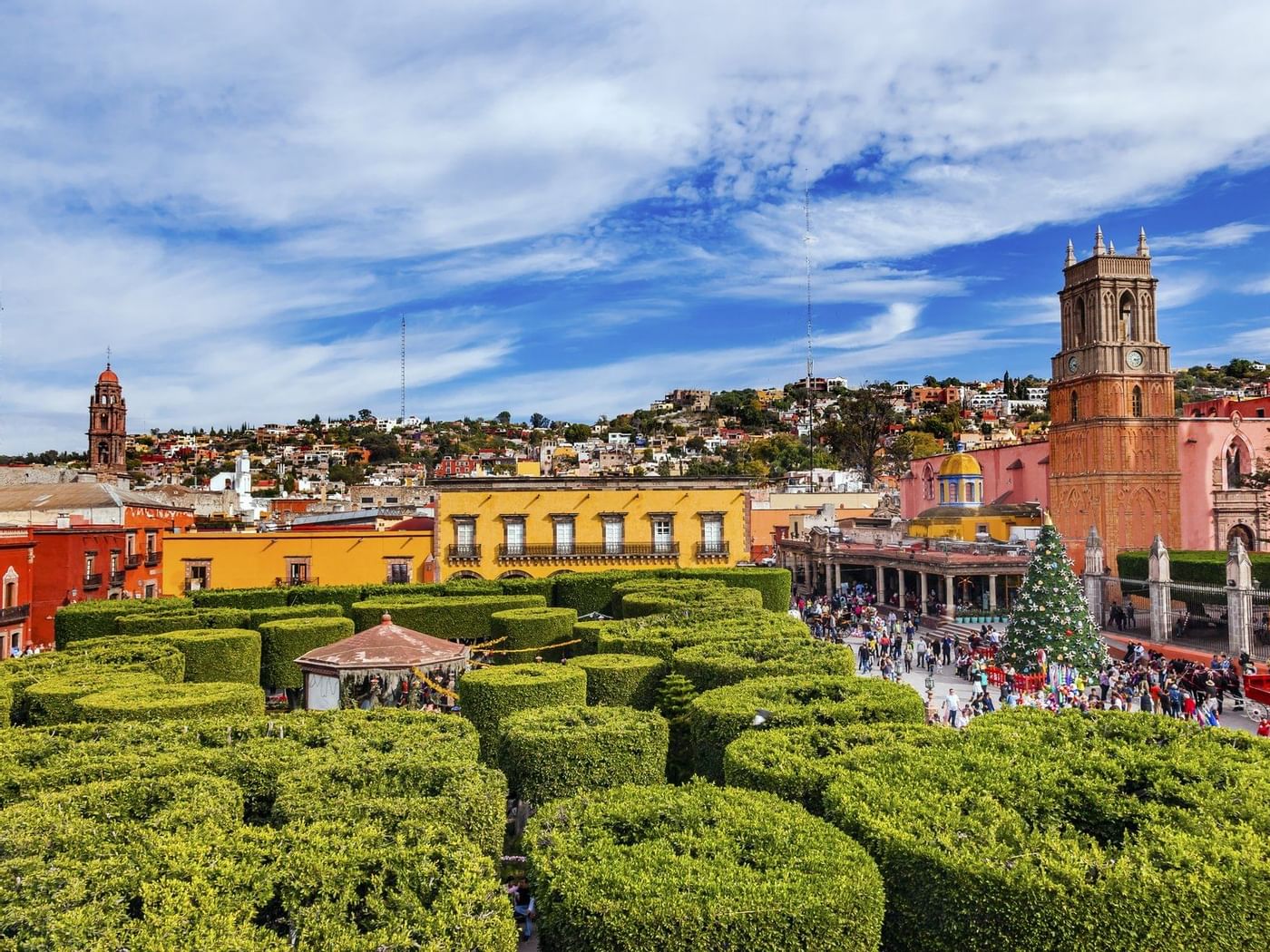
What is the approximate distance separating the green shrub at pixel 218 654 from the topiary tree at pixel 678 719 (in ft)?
36.1

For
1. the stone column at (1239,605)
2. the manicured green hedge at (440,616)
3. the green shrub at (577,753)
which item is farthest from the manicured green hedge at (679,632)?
the stone column at (1239,605)

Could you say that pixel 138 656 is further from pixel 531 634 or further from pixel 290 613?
pixel 531 634

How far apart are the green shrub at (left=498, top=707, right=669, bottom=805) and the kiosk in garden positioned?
5.47 m

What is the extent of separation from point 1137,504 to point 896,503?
84.3 feet

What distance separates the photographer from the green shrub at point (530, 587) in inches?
1195

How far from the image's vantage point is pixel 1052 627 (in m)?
22.7

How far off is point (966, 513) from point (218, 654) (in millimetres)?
37866

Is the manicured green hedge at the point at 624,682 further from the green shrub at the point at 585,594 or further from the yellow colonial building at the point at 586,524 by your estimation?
the yellow colonial building at the point at 586,524

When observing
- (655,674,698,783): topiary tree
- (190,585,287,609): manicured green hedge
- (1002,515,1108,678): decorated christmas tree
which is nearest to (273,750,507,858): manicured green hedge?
(655,674,698,783): topiary tree

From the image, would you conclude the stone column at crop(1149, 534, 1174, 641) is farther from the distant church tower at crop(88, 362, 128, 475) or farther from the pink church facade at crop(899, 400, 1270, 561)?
the distant church tower at crop(88, 362, 128, 475)

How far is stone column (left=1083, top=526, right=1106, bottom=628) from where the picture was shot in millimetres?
31944

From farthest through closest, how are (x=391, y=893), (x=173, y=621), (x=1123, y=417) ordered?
(x=1123, y=417) < (x=173, y=621) < (x=391, y=893)

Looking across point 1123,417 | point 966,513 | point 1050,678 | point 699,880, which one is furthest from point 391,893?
point 1123,417

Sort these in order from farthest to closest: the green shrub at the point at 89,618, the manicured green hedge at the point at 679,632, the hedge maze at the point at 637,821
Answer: the green shrub at the point at 89,618 → the manicured green hedge at the point at 679,632 → the hedge maze at the point at 637,821
